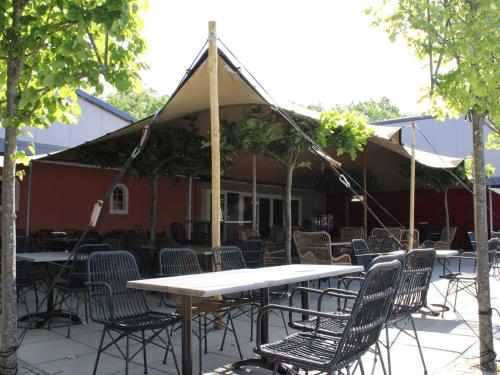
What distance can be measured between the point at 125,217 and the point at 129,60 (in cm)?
877

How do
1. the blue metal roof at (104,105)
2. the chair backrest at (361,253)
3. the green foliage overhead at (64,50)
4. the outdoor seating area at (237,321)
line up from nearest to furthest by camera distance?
the outdoor seating area at (237,321) < the green foliage overhead at (64,50) < the chair backrest at (361,253) < the blue metal roof at (104,105)

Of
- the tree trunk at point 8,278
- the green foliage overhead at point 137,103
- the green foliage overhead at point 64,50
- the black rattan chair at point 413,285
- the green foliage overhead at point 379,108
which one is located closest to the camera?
the green foliage overhead at point 64,50

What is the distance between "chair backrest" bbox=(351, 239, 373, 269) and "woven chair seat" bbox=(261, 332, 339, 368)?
10.5 feet

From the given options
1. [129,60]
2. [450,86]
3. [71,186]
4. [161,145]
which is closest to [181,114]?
[161,145]

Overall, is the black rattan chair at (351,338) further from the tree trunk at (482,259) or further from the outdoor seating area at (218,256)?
the tree trunk at (482,259)

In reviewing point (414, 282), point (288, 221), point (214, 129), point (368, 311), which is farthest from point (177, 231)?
point (368, 311)

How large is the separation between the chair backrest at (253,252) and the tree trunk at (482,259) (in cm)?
279

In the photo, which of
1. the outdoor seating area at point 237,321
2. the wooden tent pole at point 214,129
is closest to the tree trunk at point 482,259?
the outdoor seating area at point 237,321

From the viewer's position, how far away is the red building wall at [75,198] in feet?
32.9

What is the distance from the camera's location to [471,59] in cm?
332

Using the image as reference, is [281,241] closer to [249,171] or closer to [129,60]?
[249,171]

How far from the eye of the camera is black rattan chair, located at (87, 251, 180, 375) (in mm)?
3119

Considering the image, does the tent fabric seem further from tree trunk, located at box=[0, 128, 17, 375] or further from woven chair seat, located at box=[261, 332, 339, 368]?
woven chair seat, located at box=[261, 332, 339, 368]

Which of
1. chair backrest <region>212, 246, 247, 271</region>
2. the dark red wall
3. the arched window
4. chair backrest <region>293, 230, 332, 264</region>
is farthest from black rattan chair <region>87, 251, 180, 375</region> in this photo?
the dark red wall
